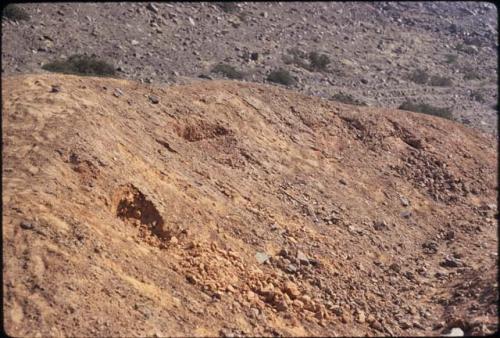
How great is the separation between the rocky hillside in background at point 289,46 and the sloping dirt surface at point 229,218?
6103 mm

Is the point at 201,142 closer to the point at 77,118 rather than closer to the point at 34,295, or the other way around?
the point at 77,118

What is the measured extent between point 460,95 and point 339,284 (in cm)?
1658

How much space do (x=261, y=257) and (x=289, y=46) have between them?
17411mm

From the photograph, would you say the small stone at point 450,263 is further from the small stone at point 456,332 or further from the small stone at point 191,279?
the small stone at point 191,279

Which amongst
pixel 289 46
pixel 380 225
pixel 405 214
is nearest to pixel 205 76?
pixel 289 46

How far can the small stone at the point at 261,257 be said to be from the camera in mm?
7412

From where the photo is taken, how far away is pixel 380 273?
816 cm

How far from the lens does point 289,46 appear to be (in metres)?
23.8

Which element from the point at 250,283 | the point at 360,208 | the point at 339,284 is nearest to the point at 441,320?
the point at 339,284

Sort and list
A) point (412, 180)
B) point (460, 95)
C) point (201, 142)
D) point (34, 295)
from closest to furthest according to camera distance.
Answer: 1. point (34, 295)
2. point (201, 142)
3. point (412, 180)
4. point (460, 95)

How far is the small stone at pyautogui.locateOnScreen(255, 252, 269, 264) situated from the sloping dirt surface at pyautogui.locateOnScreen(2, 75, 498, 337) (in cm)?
3

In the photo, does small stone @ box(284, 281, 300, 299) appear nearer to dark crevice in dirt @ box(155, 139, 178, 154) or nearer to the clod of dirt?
the clod of dirt

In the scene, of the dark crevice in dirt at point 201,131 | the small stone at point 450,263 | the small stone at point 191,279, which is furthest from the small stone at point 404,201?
the small stone at point 191,279

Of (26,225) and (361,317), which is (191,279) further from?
(361,317)
